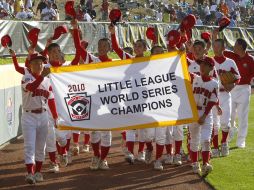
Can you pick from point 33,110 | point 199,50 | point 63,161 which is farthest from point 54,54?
point 199,50

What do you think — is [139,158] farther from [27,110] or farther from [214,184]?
[27,110]

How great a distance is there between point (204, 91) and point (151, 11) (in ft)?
92.6

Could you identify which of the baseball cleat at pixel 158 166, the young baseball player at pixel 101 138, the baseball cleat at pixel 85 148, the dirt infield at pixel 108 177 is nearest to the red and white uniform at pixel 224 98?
the dirt infield at pixel 108 177

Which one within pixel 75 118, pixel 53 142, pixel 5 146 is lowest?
pixel 5 146

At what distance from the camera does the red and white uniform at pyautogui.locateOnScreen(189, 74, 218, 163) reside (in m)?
8.27

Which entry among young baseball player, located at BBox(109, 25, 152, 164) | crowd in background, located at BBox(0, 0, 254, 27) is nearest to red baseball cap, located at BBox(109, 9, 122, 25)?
young baseball player, located at BBox(109, 25, 152, 164)

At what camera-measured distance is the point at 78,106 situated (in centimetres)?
805

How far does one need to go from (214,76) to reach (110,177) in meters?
2.51

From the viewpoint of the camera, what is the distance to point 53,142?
28.5ft

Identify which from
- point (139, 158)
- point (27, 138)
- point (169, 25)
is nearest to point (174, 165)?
point (139, 158)

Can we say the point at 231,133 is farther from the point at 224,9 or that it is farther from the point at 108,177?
the point at 224,9

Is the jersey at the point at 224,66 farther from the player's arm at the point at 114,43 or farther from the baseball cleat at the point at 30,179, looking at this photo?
the baseball cleat at the point at 30,179

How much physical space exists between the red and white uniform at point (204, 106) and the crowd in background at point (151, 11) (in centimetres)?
1436

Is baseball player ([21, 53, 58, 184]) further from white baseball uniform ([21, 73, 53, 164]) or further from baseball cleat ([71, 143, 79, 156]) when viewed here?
baseball cleat ([71, 143, 79, 156])
